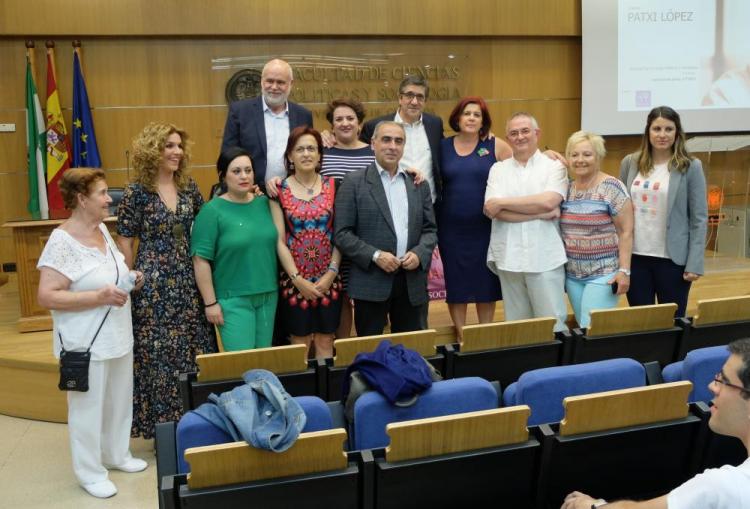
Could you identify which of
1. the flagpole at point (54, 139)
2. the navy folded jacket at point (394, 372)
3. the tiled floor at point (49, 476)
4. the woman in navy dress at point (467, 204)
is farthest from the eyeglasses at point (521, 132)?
the flagpole at point (54, 139)

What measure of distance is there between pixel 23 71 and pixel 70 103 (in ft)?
1.67

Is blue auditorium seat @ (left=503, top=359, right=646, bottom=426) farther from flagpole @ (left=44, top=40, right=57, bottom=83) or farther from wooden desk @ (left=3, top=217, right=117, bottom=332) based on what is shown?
flagpole @ (left=44, top=40, right=57, bottom=83)

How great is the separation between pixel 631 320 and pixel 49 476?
2940 mm

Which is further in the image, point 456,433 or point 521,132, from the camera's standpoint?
point 521,132

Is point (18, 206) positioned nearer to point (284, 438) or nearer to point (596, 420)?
point (284, 438)

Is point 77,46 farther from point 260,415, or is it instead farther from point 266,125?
point 260,415

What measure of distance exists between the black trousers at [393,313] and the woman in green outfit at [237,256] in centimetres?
47

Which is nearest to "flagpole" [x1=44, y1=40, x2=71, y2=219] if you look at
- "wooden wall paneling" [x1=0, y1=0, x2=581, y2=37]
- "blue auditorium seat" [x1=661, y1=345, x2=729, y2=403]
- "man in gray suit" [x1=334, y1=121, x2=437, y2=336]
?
"wooden wall paneling" [x1=0, y1=0, x2=581, y2=37]

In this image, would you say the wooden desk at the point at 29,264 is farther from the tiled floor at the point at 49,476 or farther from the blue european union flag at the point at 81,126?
the blue european union flag at the point at 81,126

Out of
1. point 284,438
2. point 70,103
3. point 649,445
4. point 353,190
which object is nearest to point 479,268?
point 353,190

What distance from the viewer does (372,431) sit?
223cm

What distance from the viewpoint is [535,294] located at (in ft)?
12.2

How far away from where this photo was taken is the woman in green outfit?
10.5 feet

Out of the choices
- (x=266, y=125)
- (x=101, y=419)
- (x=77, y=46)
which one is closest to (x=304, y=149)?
(x=266, y=125)
